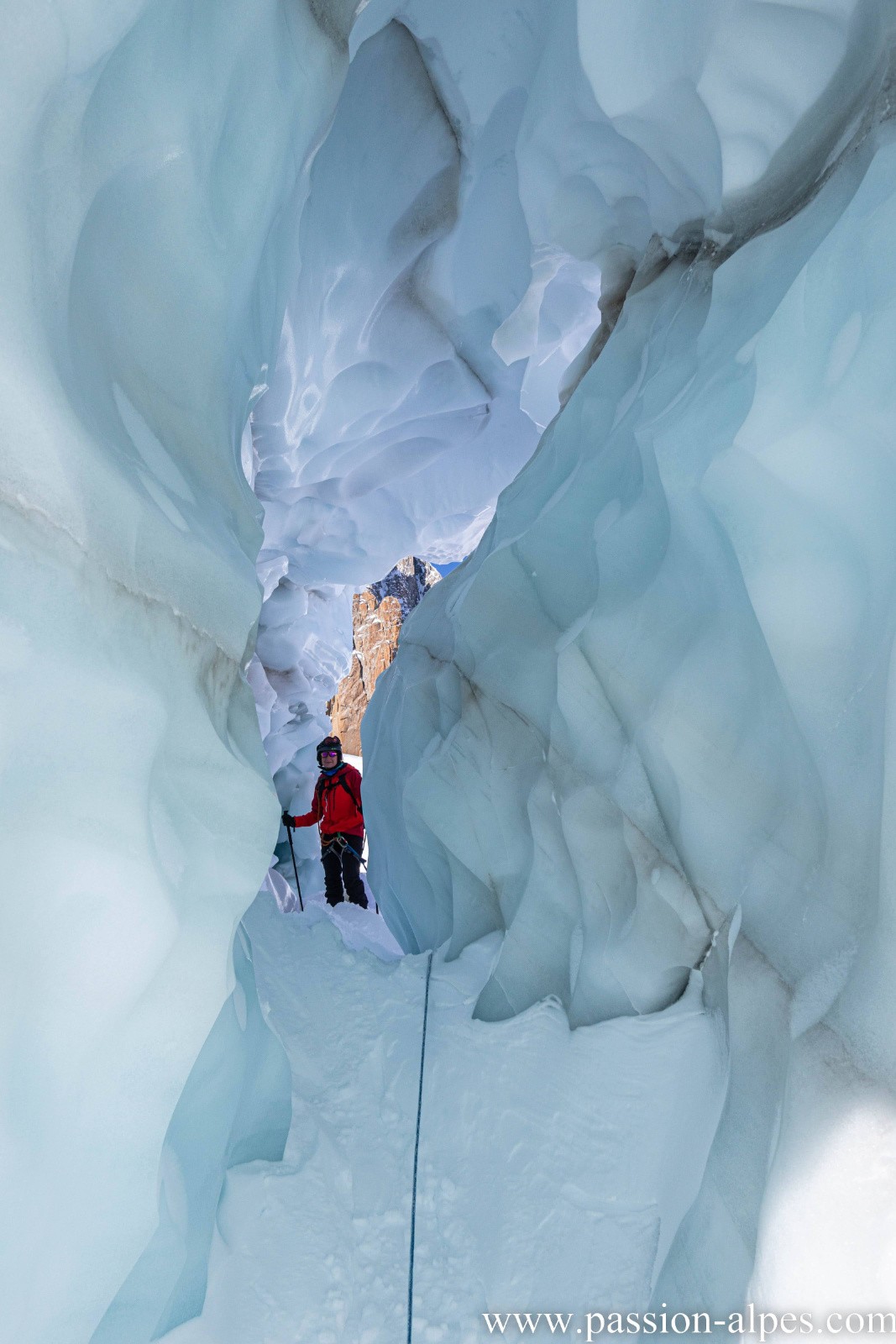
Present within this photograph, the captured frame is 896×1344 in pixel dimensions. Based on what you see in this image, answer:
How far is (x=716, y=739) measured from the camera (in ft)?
4.61

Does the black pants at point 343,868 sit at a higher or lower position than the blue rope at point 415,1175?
higher

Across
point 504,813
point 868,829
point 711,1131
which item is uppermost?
point 504,813

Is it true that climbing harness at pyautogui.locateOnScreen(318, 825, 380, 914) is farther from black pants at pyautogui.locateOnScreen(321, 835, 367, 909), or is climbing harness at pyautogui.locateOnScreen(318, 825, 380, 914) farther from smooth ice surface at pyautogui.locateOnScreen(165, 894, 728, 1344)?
smooth ice surface at pyautogui.locateOnScreen(165, 894, 728, 1344)

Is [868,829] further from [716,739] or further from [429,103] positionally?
[429,103]

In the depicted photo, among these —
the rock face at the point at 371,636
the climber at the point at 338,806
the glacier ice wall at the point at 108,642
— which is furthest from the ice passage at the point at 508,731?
the rock face at the point at 371,636

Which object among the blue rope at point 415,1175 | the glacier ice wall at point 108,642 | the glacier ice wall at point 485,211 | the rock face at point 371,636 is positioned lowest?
the blue rope at point 415,1175

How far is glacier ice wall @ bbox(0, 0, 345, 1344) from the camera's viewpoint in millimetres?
827

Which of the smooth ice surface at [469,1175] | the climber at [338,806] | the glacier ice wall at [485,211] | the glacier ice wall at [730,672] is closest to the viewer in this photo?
the glacier ice wall at [730,672]

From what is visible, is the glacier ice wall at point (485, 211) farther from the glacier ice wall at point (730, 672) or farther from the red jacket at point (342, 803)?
the red jacket at point (342, 803)

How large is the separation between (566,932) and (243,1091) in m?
0.85

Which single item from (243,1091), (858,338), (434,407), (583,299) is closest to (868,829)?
(858,338)

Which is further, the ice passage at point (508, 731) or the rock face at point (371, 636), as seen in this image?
the rock face at point (371, 636)

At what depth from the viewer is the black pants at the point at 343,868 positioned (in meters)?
4.25

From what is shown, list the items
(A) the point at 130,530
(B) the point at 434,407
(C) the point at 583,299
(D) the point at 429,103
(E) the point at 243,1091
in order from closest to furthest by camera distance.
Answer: (A) the point at 130,530
(E) the point at 243,1091
(D) the point at 429,103
(C) the point at 583,299
(B) the point at 434,407
